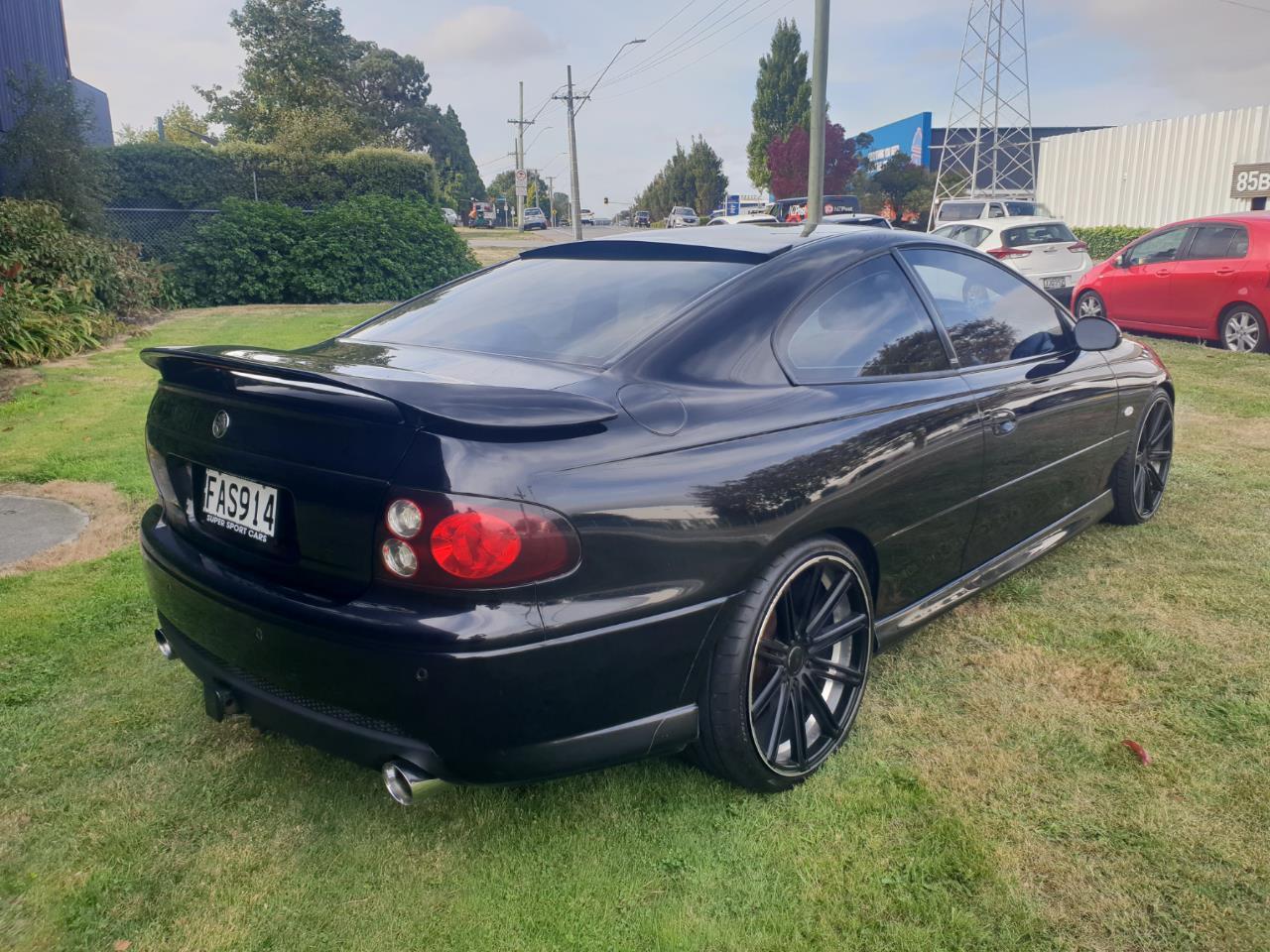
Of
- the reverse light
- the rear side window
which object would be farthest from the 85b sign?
the reverse light

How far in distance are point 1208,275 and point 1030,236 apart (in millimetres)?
3676

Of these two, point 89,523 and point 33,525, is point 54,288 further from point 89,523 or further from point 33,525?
point 89,523

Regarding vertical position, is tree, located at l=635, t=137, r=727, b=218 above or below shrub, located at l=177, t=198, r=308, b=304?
above

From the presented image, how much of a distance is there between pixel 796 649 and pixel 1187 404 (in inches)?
251

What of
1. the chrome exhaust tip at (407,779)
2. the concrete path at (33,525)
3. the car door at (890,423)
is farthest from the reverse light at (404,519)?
the concrete path at (33,525)

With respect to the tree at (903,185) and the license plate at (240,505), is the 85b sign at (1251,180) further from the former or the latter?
the tree at (903,185)

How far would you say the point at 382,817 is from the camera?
2.46 m

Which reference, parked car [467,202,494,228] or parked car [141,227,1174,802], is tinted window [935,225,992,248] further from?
parked car [467,202,494,228]

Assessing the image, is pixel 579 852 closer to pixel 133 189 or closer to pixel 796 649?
pixel 796 649

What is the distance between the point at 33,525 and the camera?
15.7 feet

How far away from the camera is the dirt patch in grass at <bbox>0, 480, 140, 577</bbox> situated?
4.30 meters

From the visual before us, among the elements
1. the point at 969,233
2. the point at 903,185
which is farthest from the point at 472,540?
the point at 903,185

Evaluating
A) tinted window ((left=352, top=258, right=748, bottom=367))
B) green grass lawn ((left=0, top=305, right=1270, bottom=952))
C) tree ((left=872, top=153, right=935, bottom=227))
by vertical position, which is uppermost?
tree ((left=872, top=153, right=935, bottom=227))

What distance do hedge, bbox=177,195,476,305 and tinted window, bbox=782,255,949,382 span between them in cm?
1439
